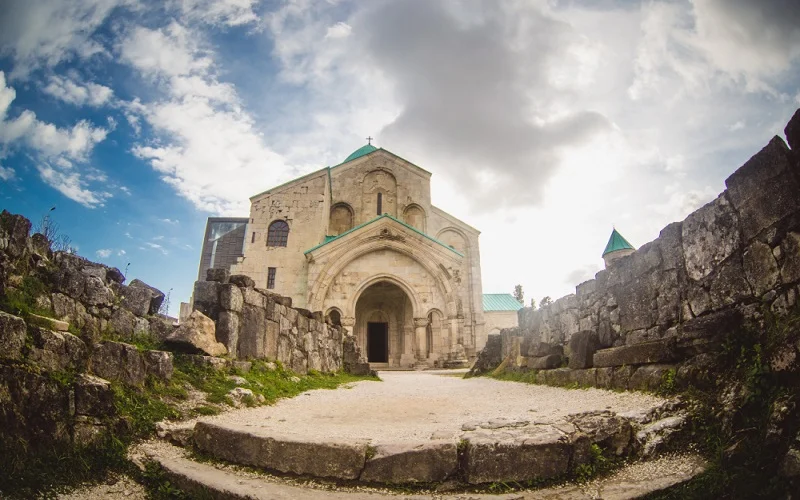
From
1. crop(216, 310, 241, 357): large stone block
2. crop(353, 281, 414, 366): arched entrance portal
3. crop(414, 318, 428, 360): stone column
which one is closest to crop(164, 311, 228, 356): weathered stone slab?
crop(216, 310, 241, 357): large stone block

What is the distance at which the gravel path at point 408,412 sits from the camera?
3250mm

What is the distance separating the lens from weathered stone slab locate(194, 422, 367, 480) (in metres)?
2.57

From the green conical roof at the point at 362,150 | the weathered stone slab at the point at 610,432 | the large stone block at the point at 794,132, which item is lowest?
the weathered stone slab at the point at 610,432

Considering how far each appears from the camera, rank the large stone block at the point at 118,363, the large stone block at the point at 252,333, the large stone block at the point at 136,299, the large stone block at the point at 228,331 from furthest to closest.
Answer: the large stone block at the point at 252,333, the large stone block at the point at 228,331, the large stone block at the point at 136,299, the large stone block at the point at 118,363

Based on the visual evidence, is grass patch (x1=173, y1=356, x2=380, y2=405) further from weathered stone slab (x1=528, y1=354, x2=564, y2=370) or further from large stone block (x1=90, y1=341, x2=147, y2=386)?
weathered stone slab (x1=528, y1=354, x2=564, y2=370)

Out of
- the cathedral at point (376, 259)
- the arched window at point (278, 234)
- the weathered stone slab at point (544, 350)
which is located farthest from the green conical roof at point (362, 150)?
the weathered stone slab at point (544, 350)

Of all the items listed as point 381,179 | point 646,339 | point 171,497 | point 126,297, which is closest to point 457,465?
point 171,497

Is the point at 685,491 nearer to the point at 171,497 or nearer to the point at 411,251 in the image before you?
the point at 171,497

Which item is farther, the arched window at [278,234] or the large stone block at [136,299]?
the arched window at [278,234]

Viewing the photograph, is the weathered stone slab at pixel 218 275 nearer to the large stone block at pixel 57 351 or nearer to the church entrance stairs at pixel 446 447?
the large stone block at pixel 57 351

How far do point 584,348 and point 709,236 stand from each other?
2658 millimetres

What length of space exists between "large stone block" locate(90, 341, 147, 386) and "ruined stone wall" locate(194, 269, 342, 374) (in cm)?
216

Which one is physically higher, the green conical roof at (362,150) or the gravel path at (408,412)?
the green conical roof at (362,150)

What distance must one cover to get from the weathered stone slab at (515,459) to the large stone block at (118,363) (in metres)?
2.92
